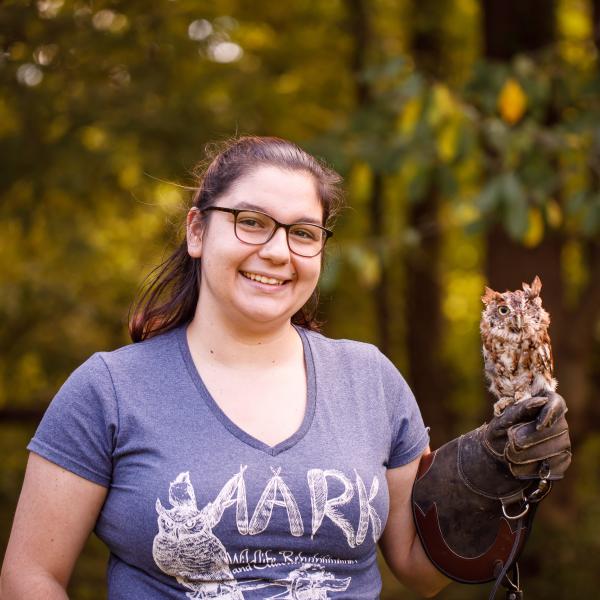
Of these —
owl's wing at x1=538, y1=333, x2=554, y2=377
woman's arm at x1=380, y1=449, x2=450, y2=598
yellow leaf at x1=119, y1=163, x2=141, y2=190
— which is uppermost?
yellow leaf at x1=119, y1=163, x2=141, y2=190

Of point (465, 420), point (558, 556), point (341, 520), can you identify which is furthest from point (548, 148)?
point (465, 420)

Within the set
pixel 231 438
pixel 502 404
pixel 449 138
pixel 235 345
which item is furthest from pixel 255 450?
pixel 449 138

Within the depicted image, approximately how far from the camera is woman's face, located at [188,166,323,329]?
1853mm

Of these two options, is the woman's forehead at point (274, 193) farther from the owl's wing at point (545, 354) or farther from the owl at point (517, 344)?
the owl's wing at point (545, 354)

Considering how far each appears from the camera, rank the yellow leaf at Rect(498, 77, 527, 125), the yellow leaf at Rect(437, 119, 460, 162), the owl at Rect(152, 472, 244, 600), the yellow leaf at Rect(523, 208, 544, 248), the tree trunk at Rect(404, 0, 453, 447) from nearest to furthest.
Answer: the owl at Rect(152, 472, 244, 600) → the yellow leaf at Rect(523, 208, 544, 248) → the yellow leaf at Rect(437, 119, 460, 162) → the yellow leaf at Rect(498, 77, 527, 125) → the tree trunk at Rect(404, 0, 453, 447)

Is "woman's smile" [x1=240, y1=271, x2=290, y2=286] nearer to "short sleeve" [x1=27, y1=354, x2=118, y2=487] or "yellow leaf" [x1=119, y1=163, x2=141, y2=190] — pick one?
"short sleeve" [x1=27, y1=354, x2=118, y2=487]

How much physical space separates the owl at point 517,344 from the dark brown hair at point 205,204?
18.4 inches

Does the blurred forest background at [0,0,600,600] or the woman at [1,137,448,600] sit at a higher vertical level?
the blurred forest background at [0,0,600,600]

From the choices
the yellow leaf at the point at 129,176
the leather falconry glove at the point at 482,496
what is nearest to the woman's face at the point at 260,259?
the leather falconry glove at the point at 482,496

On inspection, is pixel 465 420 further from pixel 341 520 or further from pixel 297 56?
pixel 341 520

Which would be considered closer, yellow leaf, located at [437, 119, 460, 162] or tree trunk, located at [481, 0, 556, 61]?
yellow leaf, located at [437, 119, 460, 162]

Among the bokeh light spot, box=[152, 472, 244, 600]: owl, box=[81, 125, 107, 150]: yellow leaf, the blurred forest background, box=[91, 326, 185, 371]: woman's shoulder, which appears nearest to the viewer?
box=[152, 472, 244, 600]: owl

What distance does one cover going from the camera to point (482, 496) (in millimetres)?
2049

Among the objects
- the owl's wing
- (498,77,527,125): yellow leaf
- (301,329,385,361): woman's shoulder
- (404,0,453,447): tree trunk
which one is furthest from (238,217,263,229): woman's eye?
(404,0,453,447): tree trunk
